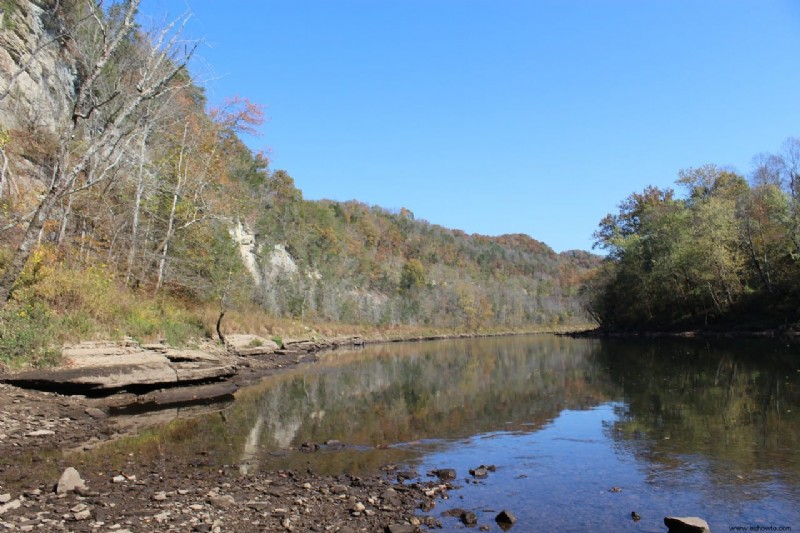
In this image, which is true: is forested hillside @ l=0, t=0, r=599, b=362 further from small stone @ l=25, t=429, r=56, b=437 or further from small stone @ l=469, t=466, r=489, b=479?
small stone @ l=469, t=466, r=489, b=479

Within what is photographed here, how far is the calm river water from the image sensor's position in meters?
7.03

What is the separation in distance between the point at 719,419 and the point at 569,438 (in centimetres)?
382

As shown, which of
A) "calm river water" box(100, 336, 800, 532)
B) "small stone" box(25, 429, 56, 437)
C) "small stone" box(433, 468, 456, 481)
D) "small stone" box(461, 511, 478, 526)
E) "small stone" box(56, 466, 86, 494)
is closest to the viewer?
"small stone" box(461, 511, 478, 526)

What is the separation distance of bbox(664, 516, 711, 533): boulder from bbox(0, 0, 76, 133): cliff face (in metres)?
27.9

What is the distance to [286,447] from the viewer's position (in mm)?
10570

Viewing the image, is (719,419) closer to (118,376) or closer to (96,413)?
(96,413)

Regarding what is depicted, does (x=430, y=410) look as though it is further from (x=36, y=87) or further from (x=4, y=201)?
(x=36, y=87)

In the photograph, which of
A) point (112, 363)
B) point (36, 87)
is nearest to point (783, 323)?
point (112, 363)

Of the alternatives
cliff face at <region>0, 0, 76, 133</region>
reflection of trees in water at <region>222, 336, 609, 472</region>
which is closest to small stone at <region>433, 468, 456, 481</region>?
reflection of trees in water at <region>222, 336, 609, 472</region>

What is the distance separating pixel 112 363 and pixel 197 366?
11.6ft

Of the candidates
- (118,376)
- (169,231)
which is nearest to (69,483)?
(118,376)

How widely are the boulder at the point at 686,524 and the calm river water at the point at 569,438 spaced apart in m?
0.23

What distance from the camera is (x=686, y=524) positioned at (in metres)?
5.86

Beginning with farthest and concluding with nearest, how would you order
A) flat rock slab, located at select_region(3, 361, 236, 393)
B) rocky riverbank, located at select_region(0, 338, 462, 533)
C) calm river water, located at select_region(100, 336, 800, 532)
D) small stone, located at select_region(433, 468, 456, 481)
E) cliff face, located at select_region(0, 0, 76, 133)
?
cliff face, located at select_region(0, 0, 76, 133), flat rock slab, located at select_region(3, 361, 236, 393), small stone, located at select_region(433, 468, 456, 481), calm river water, located at select_region(100, 336, 800, 532), rocky riverbank, located at select_region(0, 338, 462, 533)
